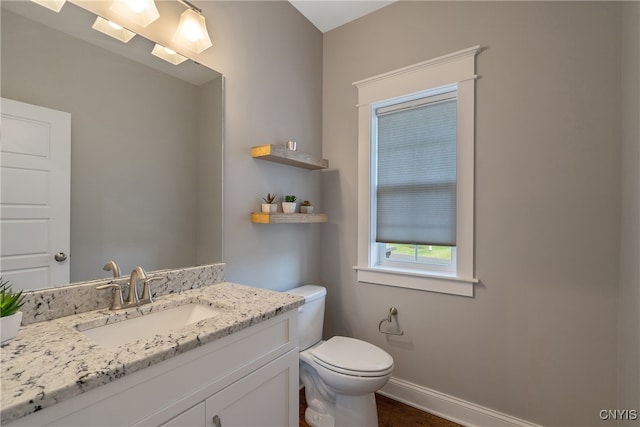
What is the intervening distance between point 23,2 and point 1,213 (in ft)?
2.27

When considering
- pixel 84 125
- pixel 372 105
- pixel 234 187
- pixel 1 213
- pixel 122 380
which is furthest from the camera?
pixel 372 105

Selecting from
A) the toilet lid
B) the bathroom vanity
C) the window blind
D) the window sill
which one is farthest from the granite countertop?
the window blind

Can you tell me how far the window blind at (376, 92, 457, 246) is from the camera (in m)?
1.75

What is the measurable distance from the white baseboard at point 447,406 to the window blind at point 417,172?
0.94 m

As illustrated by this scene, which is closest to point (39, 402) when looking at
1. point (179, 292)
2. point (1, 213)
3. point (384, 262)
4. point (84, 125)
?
point (1, 213)

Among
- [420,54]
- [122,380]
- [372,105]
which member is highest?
[420,54]

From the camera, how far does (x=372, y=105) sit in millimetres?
1997

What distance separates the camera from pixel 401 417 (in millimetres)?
1701

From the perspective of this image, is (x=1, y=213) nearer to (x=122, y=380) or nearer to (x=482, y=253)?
(x=122, y=380)

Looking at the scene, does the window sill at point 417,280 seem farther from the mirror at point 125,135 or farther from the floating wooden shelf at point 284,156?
the mirror at point 125,135

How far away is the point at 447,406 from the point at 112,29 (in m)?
2.55

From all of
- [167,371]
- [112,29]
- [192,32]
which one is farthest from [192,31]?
[167,371]

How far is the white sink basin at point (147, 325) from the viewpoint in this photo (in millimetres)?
925

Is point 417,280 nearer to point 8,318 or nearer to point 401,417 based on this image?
point 401,417
